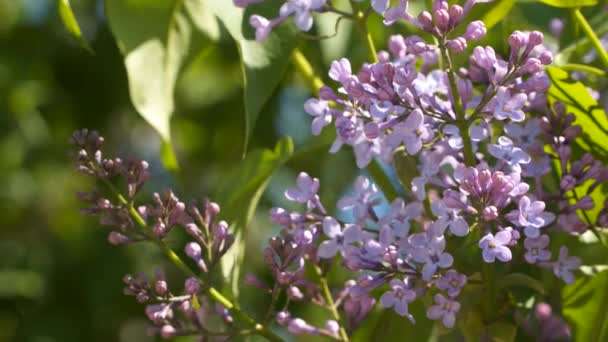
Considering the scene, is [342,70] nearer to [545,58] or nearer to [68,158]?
[545,58]

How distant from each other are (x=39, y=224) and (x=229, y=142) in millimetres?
379

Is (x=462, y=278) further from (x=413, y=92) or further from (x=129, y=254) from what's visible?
(x=129, y=254)

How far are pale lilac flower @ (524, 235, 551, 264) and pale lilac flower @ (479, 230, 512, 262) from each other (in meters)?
0.05

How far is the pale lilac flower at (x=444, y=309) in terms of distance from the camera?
668mm

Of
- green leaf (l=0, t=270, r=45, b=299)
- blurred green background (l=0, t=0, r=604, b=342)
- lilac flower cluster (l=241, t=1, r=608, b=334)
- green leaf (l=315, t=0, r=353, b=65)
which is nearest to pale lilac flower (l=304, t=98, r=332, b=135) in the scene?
lilac flower cluster (l=241, t=1, r=608, b=334)

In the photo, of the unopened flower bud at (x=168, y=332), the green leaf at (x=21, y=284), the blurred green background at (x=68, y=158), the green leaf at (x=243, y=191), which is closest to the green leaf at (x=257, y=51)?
the green leaf at (x=243, y=191)

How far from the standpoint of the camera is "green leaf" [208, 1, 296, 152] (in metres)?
0.75

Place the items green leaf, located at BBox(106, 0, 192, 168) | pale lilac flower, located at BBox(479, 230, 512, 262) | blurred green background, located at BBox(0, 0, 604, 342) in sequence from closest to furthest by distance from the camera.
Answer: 1. pale lilac flower, located at BBox(479, 230, 512, 262)
2. green leaf, located at BBox(106, 0, 192, 168)
3. blurred green background, located at BBox(0, 0, 604, 342)

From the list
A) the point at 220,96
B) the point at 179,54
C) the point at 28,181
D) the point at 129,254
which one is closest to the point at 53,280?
the point at 129,254

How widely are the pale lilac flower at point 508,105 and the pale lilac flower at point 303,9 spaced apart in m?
0.12

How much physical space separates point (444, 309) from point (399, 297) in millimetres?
30

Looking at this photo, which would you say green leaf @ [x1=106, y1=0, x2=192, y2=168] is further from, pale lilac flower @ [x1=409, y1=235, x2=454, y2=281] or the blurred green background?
the blurred green background

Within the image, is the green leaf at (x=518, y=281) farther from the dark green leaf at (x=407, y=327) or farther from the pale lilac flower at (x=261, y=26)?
the pale lilac flower at (x=261, y=26)

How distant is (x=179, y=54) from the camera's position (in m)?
0.91
